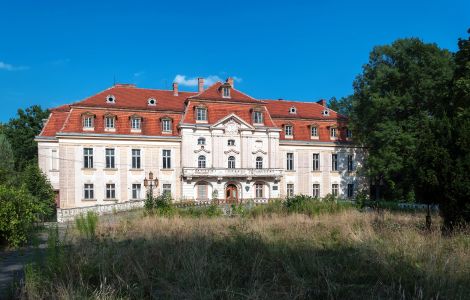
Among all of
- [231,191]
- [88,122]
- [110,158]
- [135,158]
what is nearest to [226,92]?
[231,191]

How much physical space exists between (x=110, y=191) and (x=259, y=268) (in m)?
31.4

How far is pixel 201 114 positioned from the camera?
123 feet

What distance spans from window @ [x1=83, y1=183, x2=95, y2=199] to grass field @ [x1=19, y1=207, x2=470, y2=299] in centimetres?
2762

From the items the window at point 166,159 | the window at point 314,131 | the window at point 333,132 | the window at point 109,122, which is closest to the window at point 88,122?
the window at point 109,122

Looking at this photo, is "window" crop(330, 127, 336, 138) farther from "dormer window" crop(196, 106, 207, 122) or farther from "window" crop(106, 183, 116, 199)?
"window" crop(106, 183, 116, 199)

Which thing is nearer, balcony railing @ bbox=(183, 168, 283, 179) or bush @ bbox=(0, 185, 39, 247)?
bush @ bbox=(0, 185, 39, 247)

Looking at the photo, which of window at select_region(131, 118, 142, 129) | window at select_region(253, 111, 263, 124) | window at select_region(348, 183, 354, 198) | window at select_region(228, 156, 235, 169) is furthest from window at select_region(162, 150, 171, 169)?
window at select_region(348, 183, 354, 198)

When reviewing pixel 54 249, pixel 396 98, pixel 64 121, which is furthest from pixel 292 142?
pixel 54 249

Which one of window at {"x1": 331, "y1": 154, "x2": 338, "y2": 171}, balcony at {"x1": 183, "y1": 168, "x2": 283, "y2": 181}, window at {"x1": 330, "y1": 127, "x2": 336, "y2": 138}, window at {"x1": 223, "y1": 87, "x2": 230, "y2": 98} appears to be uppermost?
window at {"x1": 223, "y1": 87, "x2": 230, "y2": 98}

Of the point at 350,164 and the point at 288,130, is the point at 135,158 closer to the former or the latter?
the point at 288,130

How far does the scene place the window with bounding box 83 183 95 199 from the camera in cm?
3481

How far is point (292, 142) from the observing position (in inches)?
1592

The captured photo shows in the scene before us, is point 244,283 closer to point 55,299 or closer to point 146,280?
point 146,280

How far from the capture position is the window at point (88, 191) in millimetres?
34812
